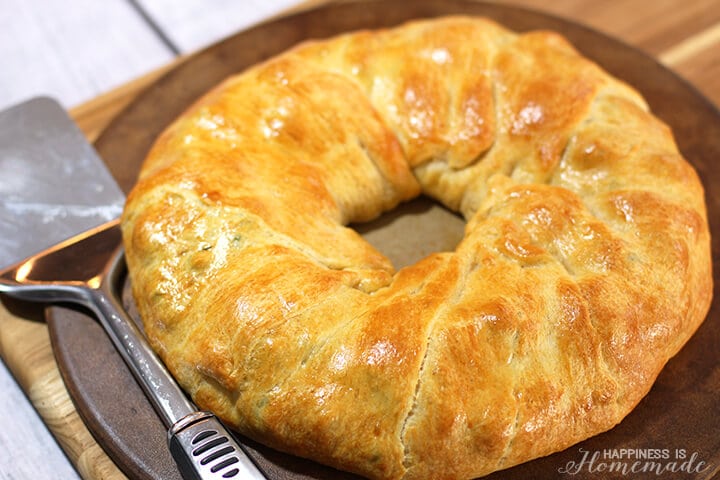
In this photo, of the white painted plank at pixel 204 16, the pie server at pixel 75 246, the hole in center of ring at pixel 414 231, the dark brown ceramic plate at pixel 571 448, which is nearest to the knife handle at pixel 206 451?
the pie server at pixel 75 246

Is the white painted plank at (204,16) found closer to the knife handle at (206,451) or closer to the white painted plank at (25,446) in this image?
the white painted plank at (25,446)

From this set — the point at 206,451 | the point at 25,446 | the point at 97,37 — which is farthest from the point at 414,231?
the point at 97,37

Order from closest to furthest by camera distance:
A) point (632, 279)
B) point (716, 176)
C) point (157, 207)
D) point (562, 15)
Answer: point (632, 279), point (157, 207), point (716, 176), point (562, 15)

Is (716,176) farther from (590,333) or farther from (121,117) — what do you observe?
(121,117)

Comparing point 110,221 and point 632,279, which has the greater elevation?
point 110,221

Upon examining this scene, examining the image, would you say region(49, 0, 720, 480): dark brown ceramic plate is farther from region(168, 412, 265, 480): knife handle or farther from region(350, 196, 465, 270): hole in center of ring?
region(168, 412, 265, 480): knife handle

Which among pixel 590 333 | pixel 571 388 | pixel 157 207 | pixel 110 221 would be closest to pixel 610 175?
pixel 590 333
